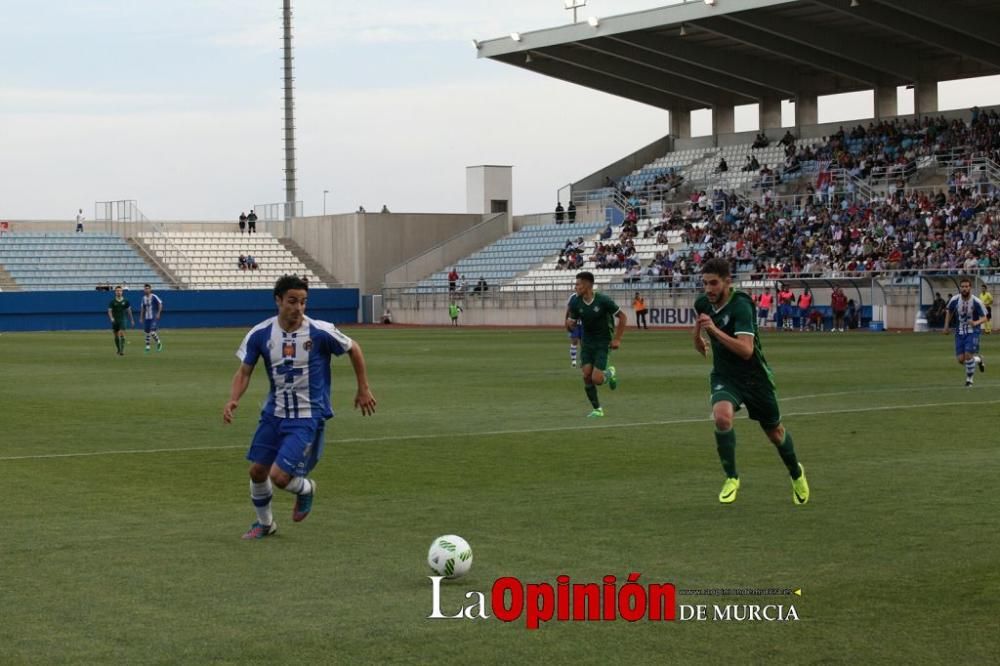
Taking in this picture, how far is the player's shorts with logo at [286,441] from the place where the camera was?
10531mm

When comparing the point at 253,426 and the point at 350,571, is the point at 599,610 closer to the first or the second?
the point at 350,571

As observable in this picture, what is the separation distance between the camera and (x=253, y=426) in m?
19.9

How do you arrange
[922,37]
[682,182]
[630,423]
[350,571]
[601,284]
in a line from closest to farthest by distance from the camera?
[350,571] < [630,423] < [922,37] < [601,284] < [682,182]

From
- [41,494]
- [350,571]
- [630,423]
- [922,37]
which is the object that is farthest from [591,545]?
[922,37]

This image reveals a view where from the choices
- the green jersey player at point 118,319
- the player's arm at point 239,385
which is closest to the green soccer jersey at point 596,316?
the player's arm at point 239,385

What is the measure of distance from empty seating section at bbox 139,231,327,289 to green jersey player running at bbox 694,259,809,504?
67386 mm

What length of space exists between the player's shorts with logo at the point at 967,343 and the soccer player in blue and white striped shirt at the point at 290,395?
17.4 metres

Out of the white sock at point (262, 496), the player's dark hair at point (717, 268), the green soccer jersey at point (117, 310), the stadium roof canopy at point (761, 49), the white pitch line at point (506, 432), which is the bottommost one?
the white pitch line at point (506, 432)

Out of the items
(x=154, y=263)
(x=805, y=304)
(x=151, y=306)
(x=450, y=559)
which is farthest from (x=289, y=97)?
(x=450, y=559)

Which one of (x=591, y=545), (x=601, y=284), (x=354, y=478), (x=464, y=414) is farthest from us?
(x=601, y=284)

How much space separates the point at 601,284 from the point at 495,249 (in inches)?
516

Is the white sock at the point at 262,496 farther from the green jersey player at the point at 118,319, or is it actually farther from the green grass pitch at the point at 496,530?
the green jersey player at the point at 118,319

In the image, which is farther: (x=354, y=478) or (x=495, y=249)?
(x=495, y=249)

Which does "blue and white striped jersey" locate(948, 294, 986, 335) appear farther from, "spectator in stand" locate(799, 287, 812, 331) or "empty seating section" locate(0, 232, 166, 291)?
"empty seating section" locate(0, 232, 166, 291)
